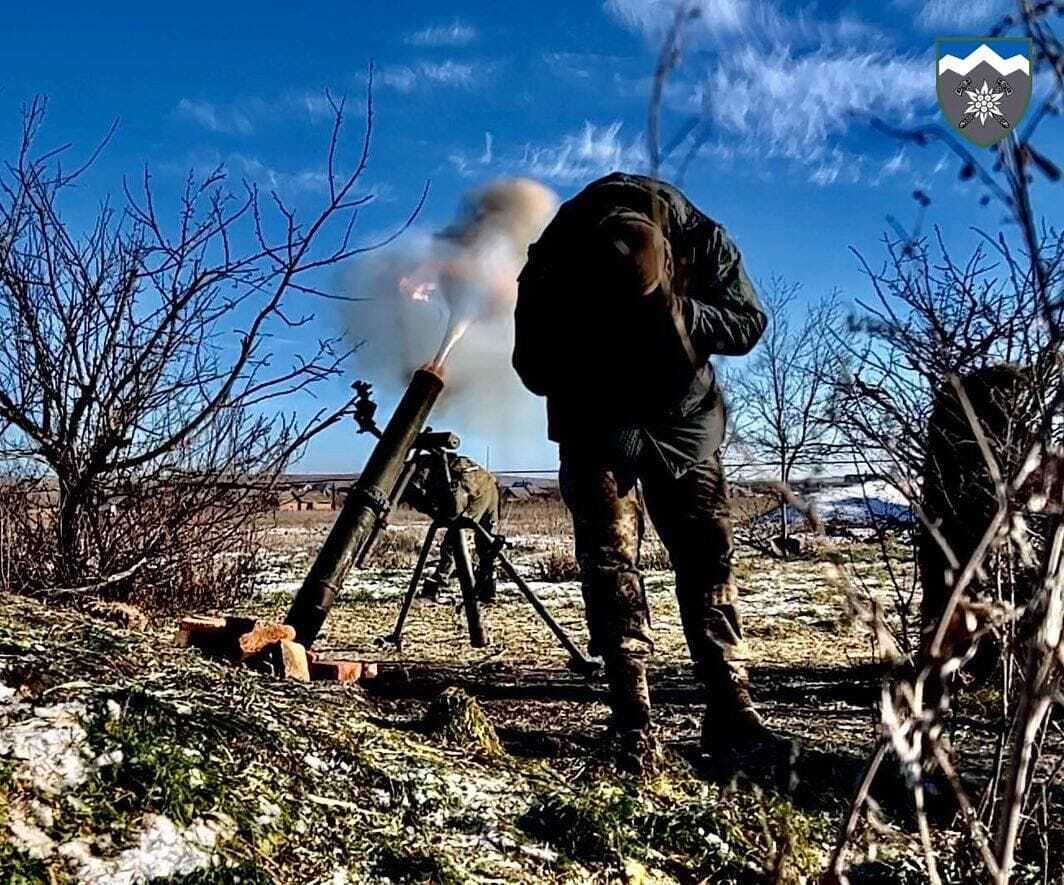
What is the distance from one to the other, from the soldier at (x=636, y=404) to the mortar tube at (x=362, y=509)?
63.8 inches

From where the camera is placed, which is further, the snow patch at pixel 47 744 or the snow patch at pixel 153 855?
the snow patch at pixel 47 744

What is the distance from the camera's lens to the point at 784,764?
2.86 meters

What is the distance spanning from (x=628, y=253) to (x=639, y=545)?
0.97m

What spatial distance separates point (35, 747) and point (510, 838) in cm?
101

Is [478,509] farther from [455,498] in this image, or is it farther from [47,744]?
[47,744]

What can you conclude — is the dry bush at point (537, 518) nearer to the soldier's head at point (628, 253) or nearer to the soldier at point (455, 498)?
the soldier at point (455, 498)

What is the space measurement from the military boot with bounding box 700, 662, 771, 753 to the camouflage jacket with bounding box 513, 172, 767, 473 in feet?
2.22

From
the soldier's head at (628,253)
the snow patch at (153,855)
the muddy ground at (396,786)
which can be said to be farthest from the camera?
the soldier's head at (628,253)

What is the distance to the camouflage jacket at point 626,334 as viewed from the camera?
124 inches

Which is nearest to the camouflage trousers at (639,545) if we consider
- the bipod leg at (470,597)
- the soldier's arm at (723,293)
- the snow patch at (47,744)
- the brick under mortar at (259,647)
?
→ the soldier's arm at (723,293)

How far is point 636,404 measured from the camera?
127 inches

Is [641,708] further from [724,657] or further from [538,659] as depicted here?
[538,659]

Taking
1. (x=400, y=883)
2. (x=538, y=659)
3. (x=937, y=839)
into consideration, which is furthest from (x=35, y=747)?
(x=538, y=659)

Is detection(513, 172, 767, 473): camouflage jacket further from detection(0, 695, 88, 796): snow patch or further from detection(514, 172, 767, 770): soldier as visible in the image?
detection(0, 695, 88, 796): snow patch
